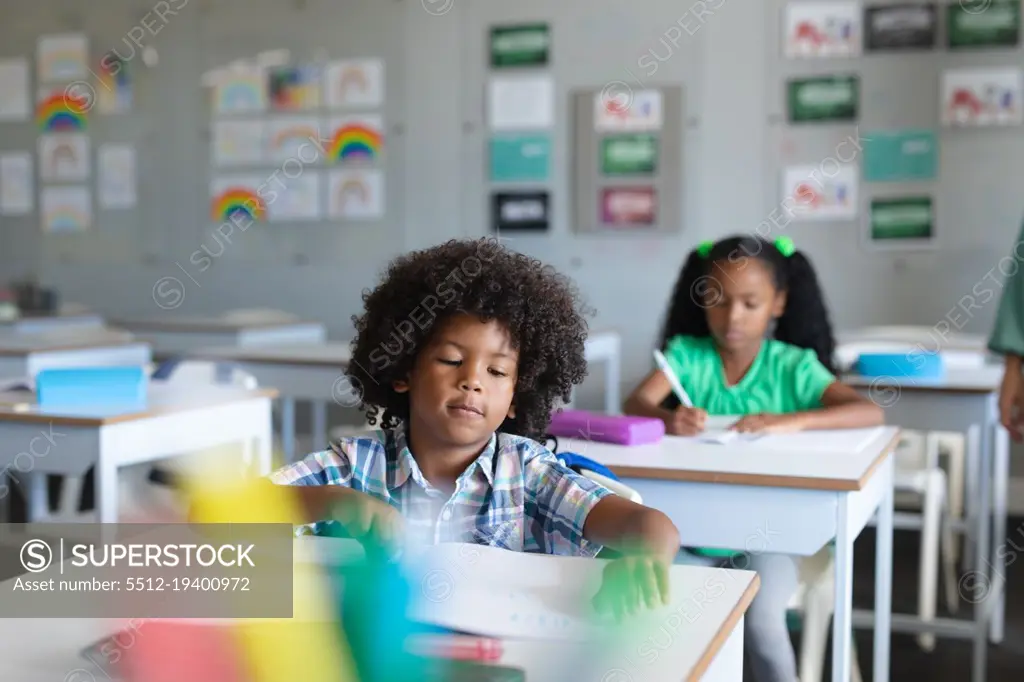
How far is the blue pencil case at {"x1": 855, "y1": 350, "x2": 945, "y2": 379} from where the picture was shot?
3002mm

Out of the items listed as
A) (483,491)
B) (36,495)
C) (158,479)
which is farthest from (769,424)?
(36,495)

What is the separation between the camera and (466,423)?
151 cm

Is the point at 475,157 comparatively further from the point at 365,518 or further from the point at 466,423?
the point at 365,518

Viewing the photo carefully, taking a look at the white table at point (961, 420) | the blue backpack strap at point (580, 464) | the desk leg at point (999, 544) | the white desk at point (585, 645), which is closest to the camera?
the white desk at point (585, 645)

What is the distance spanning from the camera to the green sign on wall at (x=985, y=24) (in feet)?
14.9

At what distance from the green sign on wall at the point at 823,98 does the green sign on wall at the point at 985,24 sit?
0.41 meters

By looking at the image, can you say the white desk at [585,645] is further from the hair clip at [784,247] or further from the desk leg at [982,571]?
the desk leg at [982,571]

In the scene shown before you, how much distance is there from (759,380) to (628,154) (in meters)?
2.69

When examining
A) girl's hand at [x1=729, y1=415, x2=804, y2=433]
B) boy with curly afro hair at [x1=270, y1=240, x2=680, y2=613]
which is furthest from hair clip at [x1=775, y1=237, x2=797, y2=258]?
boy with curly afro hair at [x1=270, y1=240, x2=680, y2=613]

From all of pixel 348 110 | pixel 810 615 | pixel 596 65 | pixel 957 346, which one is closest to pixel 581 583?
pixel 810 615

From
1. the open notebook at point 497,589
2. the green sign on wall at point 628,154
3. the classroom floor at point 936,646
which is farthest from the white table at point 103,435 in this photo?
the green sign on wall at point 628,154

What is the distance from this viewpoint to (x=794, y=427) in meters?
2.26

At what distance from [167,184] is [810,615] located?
4.50 meters

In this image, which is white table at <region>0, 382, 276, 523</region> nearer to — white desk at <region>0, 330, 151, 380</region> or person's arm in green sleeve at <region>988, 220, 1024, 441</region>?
white desk at <region>0, 330, 151, 380</region>
